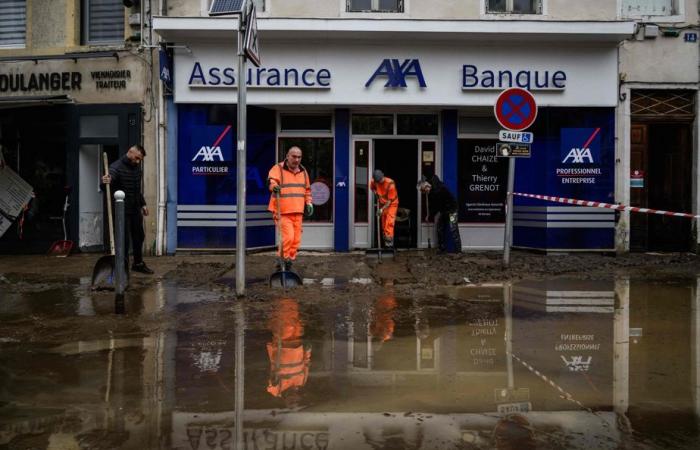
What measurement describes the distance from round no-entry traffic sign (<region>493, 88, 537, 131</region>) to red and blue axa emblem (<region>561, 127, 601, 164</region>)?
3.00 meters

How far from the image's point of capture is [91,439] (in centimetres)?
406

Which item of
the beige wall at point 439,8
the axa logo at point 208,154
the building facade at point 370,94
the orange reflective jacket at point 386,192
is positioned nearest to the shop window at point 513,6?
the building facade at point 370,94

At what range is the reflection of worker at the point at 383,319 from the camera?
269 inches

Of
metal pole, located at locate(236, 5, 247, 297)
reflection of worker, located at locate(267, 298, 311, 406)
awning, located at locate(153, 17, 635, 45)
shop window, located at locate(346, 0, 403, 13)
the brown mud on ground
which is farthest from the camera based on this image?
shop window, located at locate(346, 0, 403, 13)

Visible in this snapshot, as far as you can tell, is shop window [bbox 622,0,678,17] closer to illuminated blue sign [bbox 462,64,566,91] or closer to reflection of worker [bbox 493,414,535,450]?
illuminated blue sign [bbox 462,64,566,91]

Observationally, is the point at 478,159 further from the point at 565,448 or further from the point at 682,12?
the point at 565,448

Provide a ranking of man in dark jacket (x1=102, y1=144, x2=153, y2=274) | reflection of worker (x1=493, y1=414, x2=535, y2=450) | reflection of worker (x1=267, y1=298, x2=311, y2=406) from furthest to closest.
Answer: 1. man in dark jacket (x1=102, y1=144, x2=153, y2=274)
2. reflection of worker (x1=267, y1=298, x2=311, y2=406)
3. reflection of worker (x1=493, y1=414, x2=535, y2=450)

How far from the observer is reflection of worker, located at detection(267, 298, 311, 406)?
5.03 m

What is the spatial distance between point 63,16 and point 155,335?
9.53 m

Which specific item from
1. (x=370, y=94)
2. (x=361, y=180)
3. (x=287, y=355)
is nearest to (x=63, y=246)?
(x=361, y=180)

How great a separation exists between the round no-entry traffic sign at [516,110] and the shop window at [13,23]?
32.2 ft

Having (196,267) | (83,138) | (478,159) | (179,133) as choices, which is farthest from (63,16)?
(478,159)

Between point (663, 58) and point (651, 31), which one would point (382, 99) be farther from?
point (663, 58)

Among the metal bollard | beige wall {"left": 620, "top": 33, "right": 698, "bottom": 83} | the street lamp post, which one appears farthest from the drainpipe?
beige wall {"left": 620, "top": 33, "right": 698, "bottom": 83}
